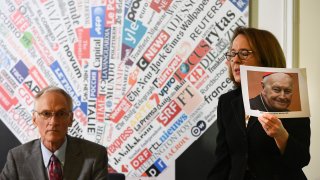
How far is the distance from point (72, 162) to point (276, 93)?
1003mm

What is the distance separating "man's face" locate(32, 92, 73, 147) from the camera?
70.9 inches

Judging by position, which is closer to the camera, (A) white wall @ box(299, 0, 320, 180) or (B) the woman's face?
(B) the woman's face

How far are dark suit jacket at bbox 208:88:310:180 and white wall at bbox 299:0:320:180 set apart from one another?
0.74 metres

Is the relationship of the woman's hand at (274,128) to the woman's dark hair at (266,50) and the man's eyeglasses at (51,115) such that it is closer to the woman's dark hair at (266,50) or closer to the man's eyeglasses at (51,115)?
the woman's dark hair at (266,50)

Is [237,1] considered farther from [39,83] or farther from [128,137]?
[39,83]

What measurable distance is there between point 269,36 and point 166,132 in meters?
1.12

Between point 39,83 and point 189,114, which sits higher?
point 39,83

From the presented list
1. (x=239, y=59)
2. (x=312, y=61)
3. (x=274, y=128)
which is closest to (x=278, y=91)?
(x=274, y=128)

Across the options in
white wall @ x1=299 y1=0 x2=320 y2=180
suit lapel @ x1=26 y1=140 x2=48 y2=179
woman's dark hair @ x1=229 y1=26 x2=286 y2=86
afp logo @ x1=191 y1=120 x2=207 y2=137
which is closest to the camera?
woman's dark hair @ x1=229 y1=26 x2=286 y2=86

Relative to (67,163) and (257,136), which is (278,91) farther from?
(67,163)

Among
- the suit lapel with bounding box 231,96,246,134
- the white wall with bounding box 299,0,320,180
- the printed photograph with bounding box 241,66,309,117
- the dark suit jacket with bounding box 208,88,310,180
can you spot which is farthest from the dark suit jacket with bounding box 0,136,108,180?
the white wall with bounding box 299,0,320,180

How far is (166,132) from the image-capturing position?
2.53 meters

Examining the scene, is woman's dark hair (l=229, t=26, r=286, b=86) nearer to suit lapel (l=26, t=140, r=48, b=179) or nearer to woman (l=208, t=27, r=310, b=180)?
woman (l=208, t=27, r=310, b=180)

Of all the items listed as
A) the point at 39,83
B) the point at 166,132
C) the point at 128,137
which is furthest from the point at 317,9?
the point at 39,83
